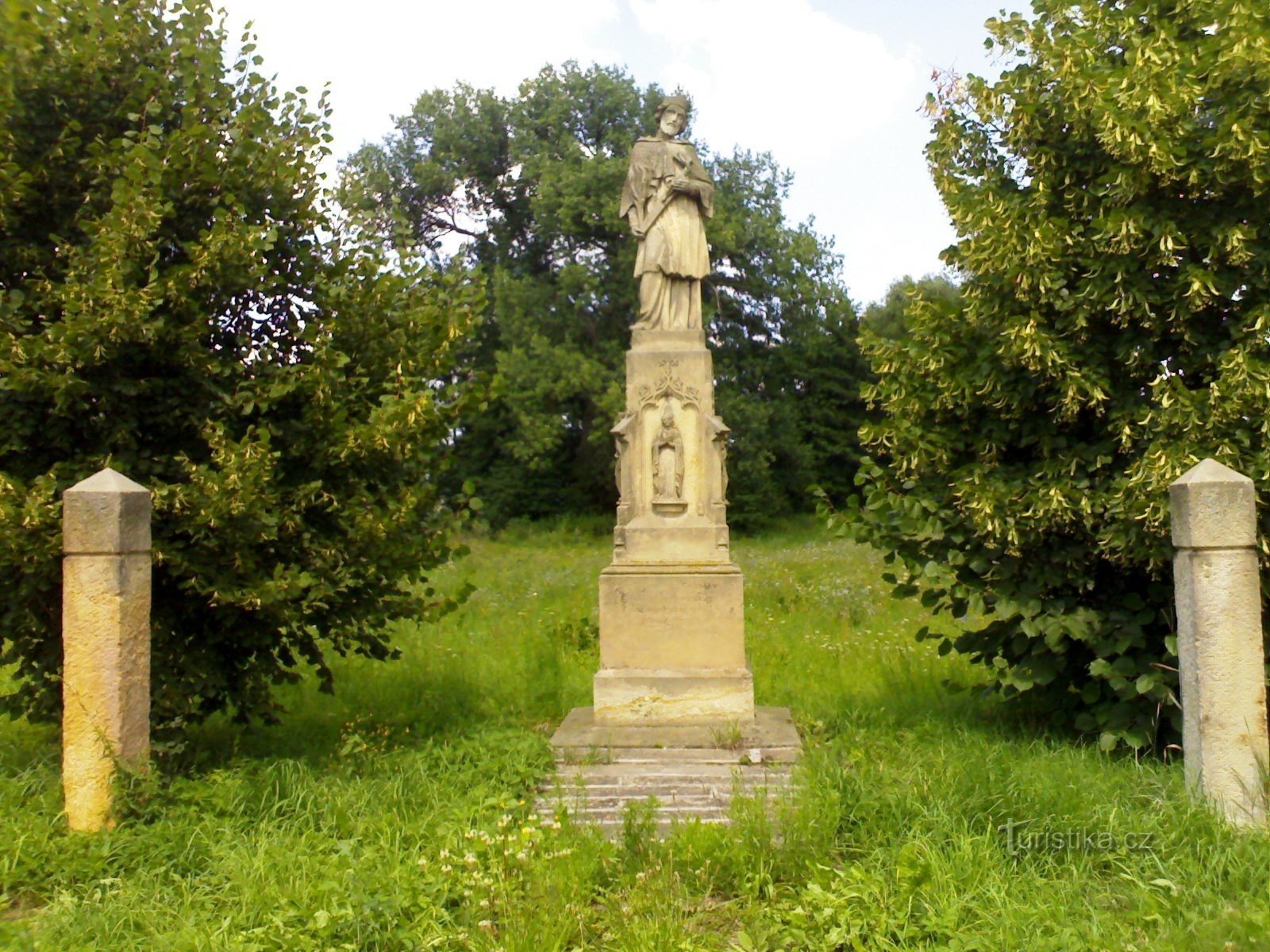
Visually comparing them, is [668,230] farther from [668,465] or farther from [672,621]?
[672,621]

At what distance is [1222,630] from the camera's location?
17.3 feet

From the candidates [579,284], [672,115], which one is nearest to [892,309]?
[579,284]

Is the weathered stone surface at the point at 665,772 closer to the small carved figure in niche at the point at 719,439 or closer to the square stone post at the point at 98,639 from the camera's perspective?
the small carved figure in niche at the point at 719,439

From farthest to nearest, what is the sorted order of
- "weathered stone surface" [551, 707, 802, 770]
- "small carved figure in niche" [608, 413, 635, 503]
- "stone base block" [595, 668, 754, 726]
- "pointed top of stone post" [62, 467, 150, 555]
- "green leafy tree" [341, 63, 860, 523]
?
"green leafy tree" [341, 63, 860, 523]
"small carved figure in niche" [608, 413, 635, 503]
"stone base block" [595, 668, 754, 726]
"weathered stone surface" [551, 707, 802, 770]
"pointed top of stone post" [62, 467, 150, 555]

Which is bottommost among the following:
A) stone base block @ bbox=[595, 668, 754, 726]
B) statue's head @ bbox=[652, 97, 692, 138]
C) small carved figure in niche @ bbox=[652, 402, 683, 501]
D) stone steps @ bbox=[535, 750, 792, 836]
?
stone steps @ bbox=[535, 750, 792, 836]

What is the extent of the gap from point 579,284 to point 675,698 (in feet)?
71.7

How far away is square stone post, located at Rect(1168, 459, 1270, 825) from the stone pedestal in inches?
120

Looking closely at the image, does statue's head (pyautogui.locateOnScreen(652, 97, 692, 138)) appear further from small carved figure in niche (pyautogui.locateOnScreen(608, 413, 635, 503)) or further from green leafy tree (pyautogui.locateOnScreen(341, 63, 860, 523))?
green leafy tree (pyautogui.locateOnScreen(341, 63, 860, 523))

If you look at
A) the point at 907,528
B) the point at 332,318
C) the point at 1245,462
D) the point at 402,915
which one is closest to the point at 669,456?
the point at 907,528

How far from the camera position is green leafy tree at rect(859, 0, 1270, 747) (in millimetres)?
5832

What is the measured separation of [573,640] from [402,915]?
681 centimetres

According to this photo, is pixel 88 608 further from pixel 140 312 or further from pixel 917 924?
pixel 917 924

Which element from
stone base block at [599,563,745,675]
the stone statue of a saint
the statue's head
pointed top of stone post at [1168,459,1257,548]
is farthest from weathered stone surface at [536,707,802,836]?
the statue's head

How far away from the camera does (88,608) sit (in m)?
5.24
